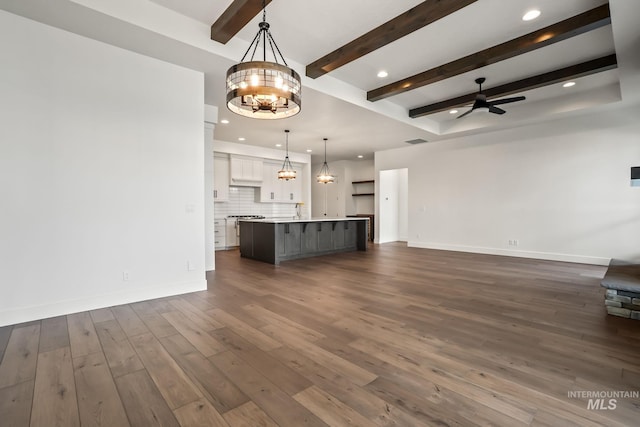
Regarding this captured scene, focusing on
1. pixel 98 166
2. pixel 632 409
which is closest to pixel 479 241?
pixel 632 409

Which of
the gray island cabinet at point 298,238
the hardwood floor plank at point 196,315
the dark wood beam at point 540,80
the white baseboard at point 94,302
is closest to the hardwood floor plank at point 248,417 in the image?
the hardwood floor plank at point 196,315

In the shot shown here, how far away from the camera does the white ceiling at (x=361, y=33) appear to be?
9.81 feet

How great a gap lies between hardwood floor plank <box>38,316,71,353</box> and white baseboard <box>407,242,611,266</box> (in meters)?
7.75

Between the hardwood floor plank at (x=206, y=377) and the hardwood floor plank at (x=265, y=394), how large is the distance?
0.15 ft

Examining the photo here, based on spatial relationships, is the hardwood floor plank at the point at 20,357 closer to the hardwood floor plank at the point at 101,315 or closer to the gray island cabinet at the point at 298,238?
the hardwood floor plank at the point at 101,315

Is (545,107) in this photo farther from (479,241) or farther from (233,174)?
(233,174)

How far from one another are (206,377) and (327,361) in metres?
0.83

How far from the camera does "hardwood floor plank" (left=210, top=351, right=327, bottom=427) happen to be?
1.52m

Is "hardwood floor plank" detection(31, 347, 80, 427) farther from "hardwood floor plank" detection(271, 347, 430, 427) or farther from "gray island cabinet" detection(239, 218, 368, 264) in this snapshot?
"gray island cabinet" detection(239, 218, 368, 264)

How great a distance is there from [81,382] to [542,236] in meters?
7.87

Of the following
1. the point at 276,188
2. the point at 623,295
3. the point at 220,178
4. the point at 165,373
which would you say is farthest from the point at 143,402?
the point at 276,188

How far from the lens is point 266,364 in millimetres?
2072

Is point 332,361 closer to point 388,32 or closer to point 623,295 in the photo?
point 623,295

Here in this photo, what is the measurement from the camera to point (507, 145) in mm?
6832
